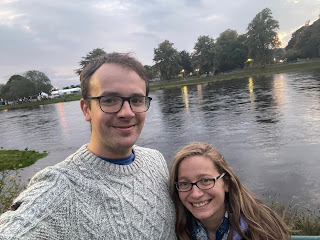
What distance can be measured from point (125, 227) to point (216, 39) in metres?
84.1

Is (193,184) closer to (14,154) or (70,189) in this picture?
(70,189)

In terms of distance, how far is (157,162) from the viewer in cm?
220

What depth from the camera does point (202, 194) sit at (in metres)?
2.00

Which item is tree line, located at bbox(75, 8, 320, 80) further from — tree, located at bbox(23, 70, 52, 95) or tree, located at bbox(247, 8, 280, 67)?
tree, located at bbox(23, 70, 52, 95)

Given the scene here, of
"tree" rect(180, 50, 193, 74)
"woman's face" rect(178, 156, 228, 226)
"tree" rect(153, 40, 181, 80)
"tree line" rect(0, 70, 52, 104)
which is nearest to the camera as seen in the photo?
"woman's face" rect(178, 156, 228, 226)

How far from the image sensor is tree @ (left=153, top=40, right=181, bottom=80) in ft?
262

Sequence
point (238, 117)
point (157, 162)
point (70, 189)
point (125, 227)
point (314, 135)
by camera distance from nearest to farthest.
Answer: point (70, 189), point (125, 227), point (157, 162), point (314, 135), point (238, 117)

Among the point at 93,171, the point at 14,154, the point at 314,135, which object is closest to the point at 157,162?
the point at 93,171

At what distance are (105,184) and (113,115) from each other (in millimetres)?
449

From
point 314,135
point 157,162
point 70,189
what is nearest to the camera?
point 70,189

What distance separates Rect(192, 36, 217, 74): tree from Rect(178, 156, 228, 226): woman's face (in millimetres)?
74012

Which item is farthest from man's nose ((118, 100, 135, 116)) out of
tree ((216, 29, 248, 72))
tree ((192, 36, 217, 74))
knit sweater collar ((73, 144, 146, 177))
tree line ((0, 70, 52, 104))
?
tree line ((0, 70, 52, 104))

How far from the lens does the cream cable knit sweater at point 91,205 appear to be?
1225 millimetres

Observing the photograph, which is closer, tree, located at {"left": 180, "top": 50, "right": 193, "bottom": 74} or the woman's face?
the woman's face
